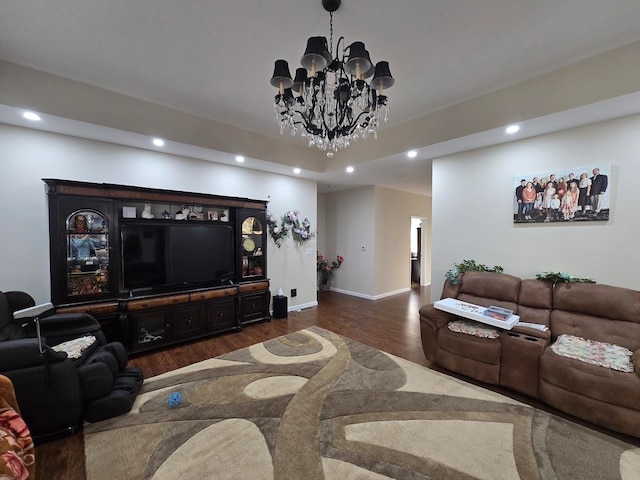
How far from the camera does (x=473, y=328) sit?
284 cm

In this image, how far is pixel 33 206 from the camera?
305 cm

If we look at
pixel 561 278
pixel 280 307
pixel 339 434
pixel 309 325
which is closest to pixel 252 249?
pixel 280 307

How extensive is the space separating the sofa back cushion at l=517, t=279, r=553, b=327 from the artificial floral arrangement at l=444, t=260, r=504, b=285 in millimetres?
488

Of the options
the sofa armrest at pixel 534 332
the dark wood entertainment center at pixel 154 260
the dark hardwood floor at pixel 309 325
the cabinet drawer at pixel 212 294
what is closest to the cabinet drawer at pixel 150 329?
the dark wood entertainment center at pixel 154 260

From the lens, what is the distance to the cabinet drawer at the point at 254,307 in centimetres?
433

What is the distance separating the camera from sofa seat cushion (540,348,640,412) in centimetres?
196

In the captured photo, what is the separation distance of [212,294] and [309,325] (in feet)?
5.36

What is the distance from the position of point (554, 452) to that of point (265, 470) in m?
2.00

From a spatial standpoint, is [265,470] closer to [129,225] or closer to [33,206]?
[129,225]

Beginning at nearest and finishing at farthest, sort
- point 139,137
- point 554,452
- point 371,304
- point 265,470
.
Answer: point 265,470 < point 554,452 < point 139,137 < point 371,304

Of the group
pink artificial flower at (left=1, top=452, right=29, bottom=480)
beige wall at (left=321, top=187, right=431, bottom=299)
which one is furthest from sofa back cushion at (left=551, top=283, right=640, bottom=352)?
pink artificial flower at (left=1, top=452, right=29, bottom=480)

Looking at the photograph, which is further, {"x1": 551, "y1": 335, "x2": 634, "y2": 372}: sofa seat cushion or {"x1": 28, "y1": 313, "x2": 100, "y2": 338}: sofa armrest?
{"x1": 28, "y1": 313, "x2": 100, "y2": 338}: sofa armrest

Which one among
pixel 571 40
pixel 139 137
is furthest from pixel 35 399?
pixel 571 40

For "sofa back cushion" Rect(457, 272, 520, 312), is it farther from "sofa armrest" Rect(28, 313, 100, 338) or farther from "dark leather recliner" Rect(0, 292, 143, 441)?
"sofa armrest" Rect(28, 313, 100, 338)
